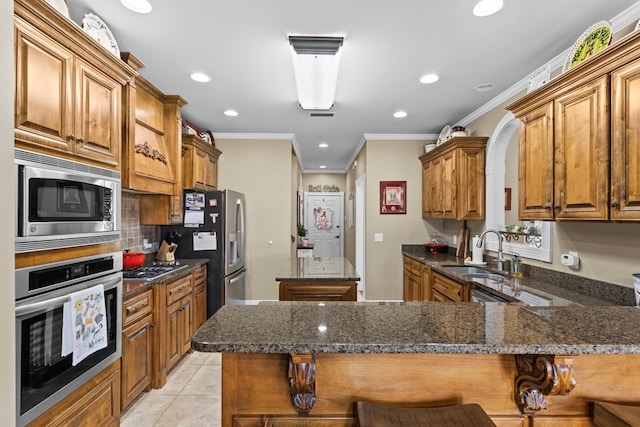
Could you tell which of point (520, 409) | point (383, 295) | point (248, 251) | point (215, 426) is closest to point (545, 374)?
point (520, 409)

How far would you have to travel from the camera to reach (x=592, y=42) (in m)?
1.91

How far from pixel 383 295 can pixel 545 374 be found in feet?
12.9

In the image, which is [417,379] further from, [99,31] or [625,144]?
[99,31]

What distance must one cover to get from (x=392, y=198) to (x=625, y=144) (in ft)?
10.7

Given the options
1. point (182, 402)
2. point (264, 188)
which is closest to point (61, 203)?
point (182, 402)

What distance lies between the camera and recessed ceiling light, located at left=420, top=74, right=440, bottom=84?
9.44 feet

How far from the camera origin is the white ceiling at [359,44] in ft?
6.46

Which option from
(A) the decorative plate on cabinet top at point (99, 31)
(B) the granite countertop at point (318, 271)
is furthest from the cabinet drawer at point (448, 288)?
(A) the decorative plate on cabinet top at point (99, 31)

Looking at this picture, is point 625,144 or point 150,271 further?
point 150,271

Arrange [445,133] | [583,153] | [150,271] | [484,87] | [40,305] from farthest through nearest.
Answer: [445,133], [484,87], [150,271], [583,153], [40,305]

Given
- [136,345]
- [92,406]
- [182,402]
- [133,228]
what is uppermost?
[133,228]

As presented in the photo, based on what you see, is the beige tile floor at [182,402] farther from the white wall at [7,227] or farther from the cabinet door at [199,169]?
the cabinet door at [199,169]

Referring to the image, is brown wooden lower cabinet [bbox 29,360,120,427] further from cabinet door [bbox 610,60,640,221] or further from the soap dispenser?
the soap dispenser

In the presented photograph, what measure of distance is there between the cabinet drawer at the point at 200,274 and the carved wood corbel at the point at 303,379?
254cm
